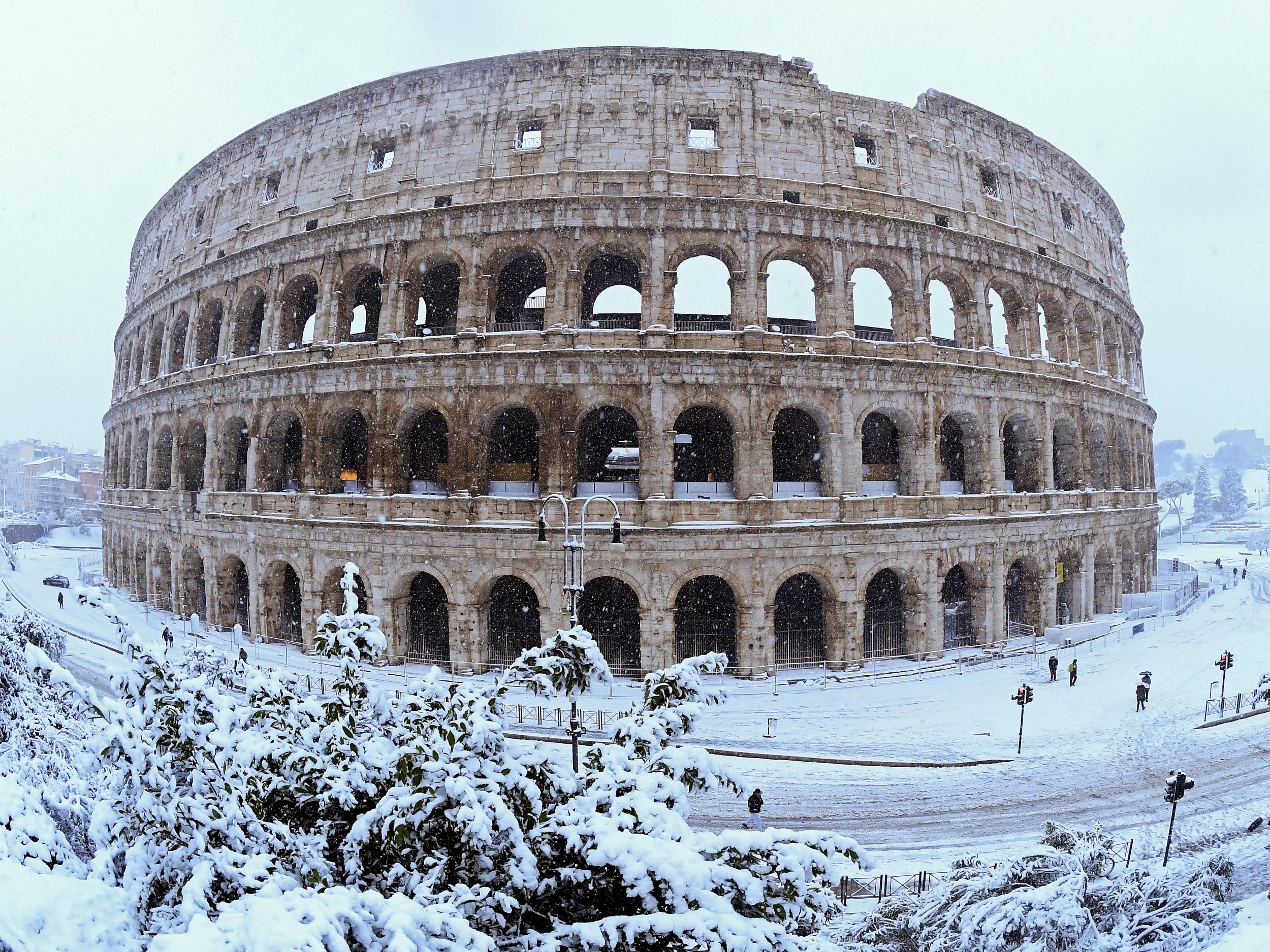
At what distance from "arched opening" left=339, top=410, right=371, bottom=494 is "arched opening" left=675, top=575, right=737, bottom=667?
1255cm

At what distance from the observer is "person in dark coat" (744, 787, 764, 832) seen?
11.5 m

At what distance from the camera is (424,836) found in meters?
4.37

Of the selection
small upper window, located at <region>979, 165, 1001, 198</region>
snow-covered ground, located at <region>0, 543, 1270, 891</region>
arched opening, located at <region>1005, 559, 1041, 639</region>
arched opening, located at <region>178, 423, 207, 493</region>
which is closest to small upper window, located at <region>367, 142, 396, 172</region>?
arched opening, located at <region>178, 423, 207, 493</region>

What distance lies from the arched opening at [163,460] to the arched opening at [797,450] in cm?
2642

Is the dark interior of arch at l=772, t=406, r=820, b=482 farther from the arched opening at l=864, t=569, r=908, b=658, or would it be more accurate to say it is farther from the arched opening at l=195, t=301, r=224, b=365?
the arched opening at l=195, t=301, r=224, b=365

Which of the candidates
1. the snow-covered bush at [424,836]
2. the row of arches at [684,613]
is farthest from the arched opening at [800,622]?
the snow-covered bush at [424,836]

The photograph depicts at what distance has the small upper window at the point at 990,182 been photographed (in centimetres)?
2661

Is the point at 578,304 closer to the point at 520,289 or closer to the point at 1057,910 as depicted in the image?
the point at 520,289

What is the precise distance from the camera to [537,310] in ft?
90.2

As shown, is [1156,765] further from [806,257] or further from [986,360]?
[806,257]

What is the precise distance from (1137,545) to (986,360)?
51.1 ft

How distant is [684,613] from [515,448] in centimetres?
842

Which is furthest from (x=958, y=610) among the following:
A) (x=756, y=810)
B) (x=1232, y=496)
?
(x=1232, y=496)

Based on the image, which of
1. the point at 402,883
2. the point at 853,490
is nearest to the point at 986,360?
the point at 853,490
